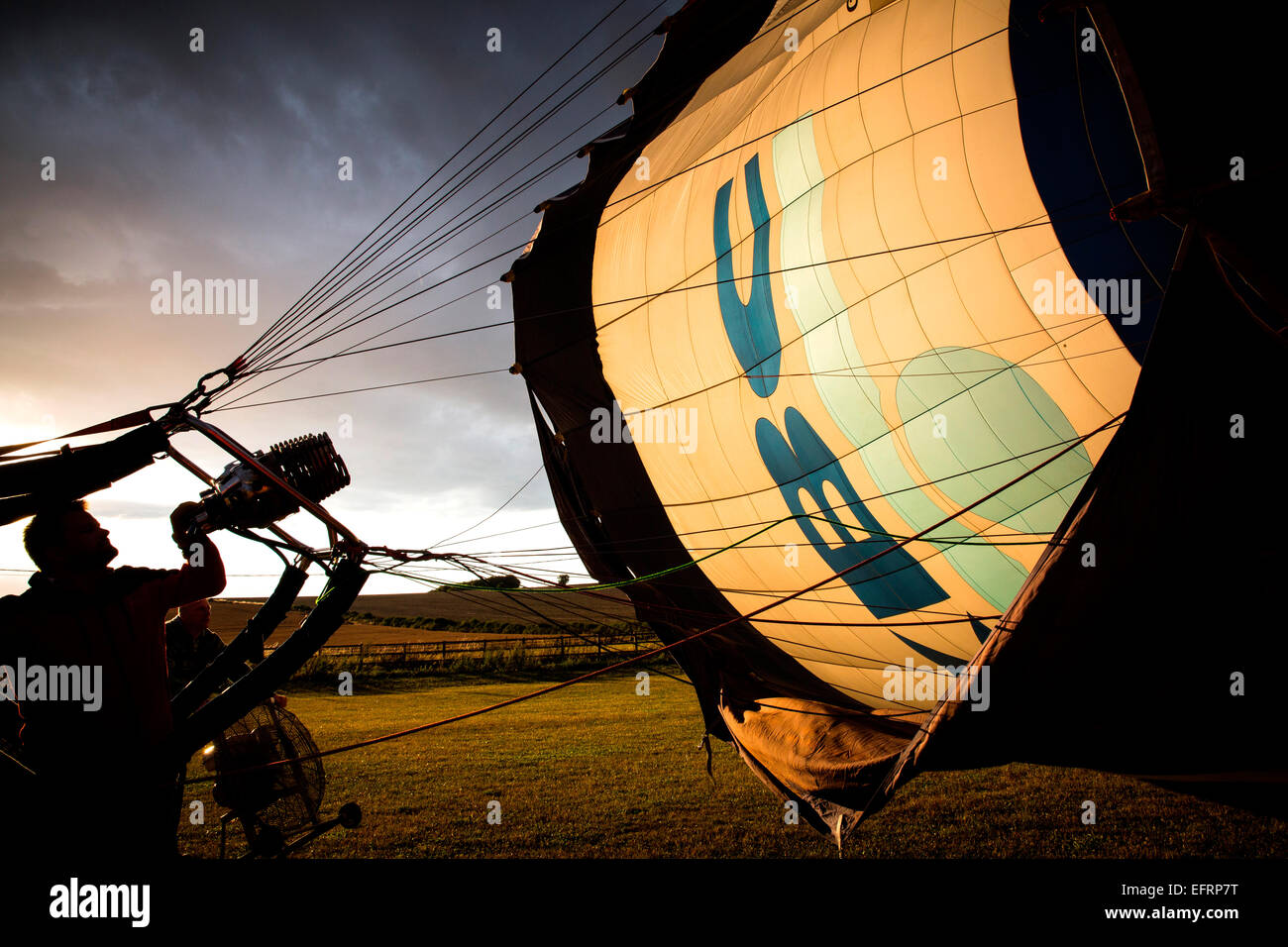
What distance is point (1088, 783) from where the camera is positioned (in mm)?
5391

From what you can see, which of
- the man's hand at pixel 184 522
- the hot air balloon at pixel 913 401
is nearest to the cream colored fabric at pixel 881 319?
the hot air balloon at pixel 913 401

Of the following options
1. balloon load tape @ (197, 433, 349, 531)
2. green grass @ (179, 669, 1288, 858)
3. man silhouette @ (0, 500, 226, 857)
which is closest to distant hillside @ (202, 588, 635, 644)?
balloon load tape @ (197, 433, 349, 531)

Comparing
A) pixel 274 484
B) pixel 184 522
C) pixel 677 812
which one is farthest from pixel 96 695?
pixel 677 812

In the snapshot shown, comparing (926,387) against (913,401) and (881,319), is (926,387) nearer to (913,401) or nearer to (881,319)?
(913,401)

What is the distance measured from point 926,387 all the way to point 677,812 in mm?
3640

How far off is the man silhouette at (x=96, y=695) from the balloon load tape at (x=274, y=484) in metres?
0.38

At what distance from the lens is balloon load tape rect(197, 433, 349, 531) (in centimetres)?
261

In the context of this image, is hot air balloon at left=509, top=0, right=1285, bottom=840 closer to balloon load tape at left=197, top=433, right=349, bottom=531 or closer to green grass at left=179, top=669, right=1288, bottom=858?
green grass at left=179, top=669, right=1288, bottom=858

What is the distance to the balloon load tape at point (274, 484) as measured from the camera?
2.61 meters

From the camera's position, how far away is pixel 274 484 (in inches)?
105
